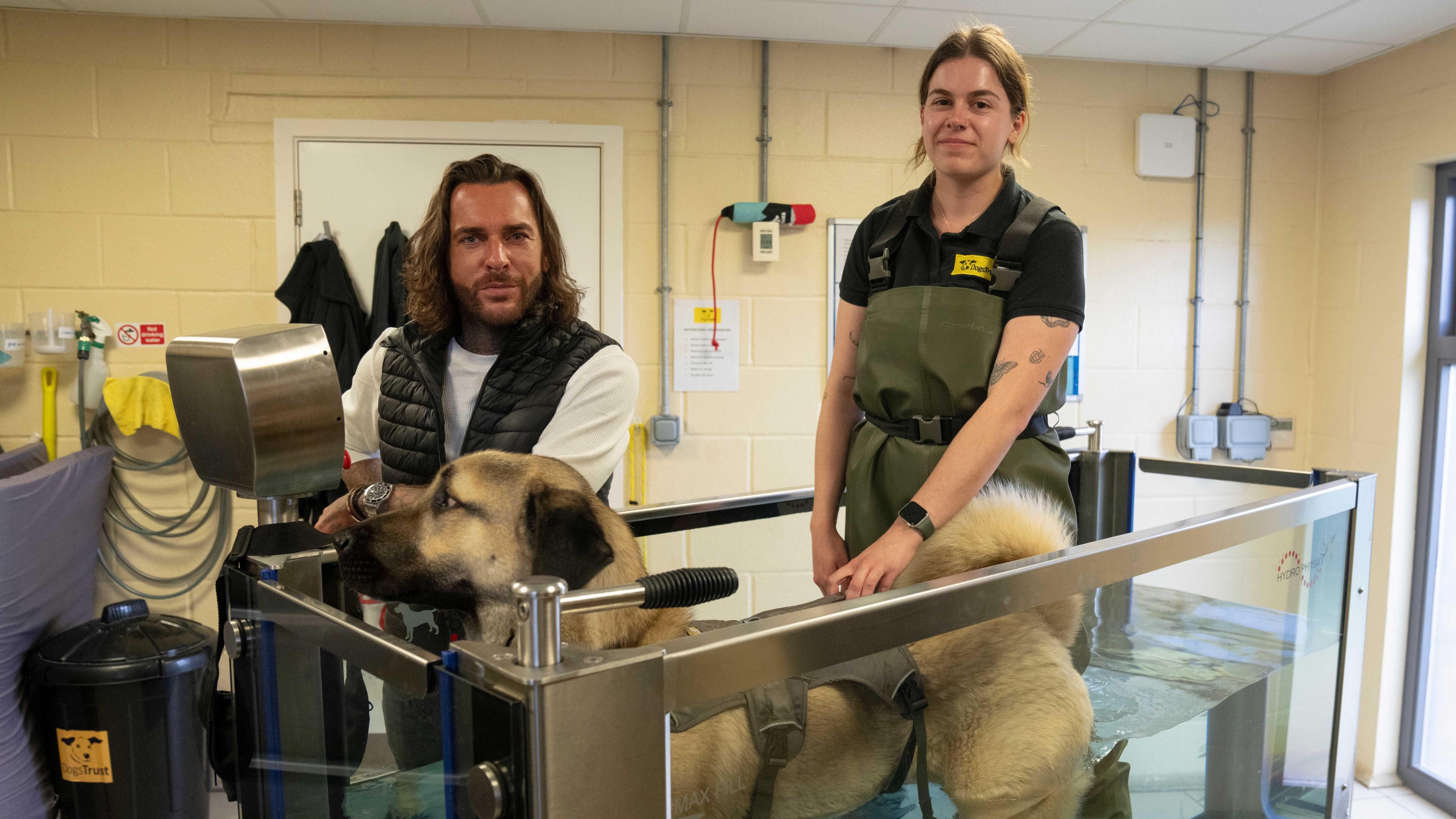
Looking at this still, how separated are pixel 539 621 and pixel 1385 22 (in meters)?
3.30

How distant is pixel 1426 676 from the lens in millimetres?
3111

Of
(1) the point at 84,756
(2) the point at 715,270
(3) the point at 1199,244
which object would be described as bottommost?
(1) the point at 84,756

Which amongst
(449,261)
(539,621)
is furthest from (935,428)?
(539,621)

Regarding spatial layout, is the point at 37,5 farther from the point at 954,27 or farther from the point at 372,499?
the point at 954,27

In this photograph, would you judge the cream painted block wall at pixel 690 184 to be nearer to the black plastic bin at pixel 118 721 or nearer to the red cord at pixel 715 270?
the red cord at pixel 715 270

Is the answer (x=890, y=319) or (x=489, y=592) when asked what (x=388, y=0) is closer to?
(x=890, y=319)

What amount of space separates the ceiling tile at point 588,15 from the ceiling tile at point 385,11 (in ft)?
0.28

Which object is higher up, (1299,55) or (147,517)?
(1299,55)

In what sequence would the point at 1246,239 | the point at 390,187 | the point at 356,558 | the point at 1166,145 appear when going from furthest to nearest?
the point at 1246,239, the point at 1166,145, the point at 390,187, the point at 356,558

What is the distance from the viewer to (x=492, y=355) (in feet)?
4.87

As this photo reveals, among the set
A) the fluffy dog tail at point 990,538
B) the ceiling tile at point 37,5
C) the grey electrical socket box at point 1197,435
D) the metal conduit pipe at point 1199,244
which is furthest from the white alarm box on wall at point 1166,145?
the ceiling tile at point 37,5

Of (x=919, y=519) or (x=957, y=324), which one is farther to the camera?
(x=957, y=324)

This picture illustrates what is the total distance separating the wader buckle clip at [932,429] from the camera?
4.60 feet

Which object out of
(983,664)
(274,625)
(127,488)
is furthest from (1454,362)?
(127,488)
